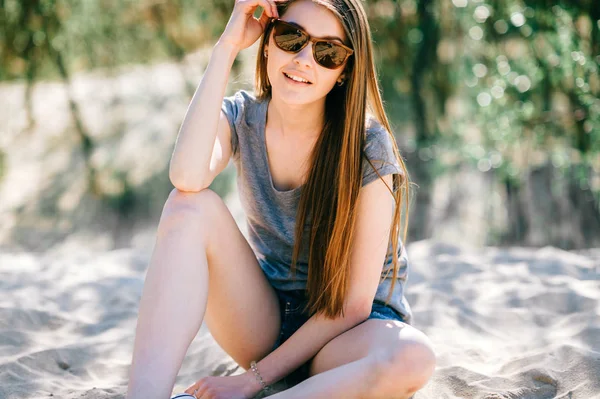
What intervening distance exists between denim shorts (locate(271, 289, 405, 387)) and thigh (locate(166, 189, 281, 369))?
30 millimetres

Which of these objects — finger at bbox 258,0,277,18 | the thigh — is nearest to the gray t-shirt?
the thigh

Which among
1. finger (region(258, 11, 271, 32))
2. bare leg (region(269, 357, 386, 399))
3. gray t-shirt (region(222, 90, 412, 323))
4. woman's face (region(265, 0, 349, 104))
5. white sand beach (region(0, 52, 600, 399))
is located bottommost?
white sand beach (region(0, 52, 600, 399))

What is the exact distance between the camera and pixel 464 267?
12.5ft

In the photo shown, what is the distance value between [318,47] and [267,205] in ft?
1.78

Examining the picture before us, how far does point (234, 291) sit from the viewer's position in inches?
86.9

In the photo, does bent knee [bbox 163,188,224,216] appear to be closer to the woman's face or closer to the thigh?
the thigh

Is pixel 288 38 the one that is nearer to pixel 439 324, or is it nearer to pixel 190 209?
pixel 190 209

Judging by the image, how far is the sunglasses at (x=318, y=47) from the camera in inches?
83.3

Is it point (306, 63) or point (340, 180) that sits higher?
point (306, 63)

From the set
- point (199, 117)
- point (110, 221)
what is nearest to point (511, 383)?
point (199, 117)

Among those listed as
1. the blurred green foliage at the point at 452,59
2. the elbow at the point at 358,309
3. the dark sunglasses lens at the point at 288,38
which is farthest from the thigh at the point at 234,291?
the blurred green foliage at the point at 452,59

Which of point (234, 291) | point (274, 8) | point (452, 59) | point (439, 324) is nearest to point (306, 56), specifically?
point (274, 8)

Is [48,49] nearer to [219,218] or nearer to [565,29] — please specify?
[565,29]

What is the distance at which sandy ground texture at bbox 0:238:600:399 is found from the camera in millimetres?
2439
